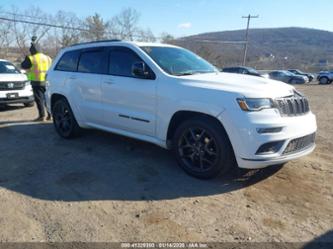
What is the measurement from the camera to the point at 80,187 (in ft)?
14.2

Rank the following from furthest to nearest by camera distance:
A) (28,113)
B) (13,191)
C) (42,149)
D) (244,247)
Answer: (28,113)
(42,149)
(13,191)
(244,247)

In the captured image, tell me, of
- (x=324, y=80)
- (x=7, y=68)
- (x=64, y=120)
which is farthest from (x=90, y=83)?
(x=324, y=80)

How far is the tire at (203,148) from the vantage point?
4172 mm

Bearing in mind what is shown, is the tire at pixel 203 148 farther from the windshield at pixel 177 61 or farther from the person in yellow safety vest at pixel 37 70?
the person in yellow safety vest at pixel 37 70

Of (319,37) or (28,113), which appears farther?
(319,37)

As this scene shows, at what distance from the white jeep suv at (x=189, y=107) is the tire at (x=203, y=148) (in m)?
0.01

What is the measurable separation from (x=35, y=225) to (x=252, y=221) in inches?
91.6

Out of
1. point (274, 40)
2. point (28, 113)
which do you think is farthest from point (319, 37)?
point (28, 113)

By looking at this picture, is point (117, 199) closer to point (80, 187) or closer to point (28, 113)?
point (80, 187)

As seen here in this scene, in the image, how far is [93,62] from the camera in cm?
588

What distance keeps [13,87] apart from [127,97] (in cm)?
720

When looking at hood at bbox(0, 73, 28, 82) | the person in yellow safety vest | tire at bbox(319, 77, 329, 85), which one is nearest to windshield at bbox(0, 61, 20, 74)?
hood at bbox(0, 73, 28, 82)

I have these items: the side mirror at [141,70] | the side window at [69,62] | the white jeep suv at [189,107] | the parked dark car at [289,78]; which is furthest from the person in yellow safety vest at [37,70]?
the parked dark car at [289,78]

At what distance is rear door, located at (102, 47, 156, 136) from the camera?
15.9ft
